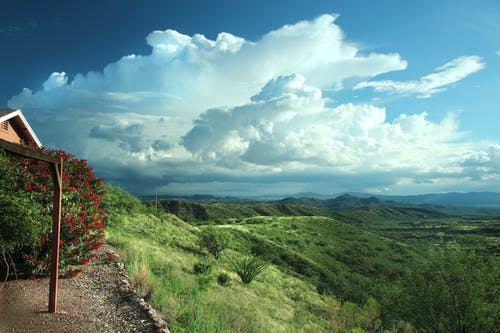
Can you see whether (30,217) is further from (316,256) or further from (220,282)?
(316,256)

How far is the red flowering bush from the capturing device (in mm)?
10529

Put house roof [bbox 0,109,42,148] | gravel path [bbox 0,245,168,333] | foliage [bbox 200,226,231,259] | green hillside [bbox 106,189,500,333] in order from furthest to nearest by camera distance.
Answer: foliage [bbox 200,226,231,259], house roof [bbox 0,109,42,148], green hillside [bbox 106,189,500,333], gravel path [bbox 0,245,168,333]

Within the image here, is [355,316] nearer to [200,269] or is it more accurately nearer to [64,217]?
[200,269]

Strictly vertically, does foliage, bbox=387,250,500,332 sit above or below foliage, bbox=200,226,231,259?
below

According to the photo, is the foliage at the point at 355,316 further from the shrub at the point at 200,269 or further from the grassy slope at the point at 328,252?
the grassy slope at the point at 328,252

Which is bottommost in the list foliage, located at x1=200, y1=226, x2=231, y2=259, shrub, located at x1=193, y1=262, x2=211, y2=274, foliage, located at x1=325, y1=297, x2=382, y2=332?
foliage, located at x1=325, y1=297, x2=382, y2=332

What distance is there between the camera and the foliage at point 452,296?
23609mm

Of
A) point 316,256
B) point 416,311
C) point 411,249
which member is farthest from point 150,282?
point 411,249

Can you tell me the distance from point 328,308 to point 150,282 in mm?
22119

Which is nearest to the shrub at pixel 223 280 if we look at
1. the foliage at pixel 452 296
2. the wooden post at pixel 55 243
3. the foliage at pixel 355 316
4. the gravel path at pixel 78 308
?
the foliage at pixel 355 316

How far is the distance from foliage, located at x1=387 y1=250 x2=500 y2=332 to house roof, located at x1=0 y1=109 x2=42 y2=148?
108ft

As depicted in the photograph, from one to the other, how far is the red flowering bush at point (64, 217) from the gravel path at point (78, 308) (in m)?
0.61

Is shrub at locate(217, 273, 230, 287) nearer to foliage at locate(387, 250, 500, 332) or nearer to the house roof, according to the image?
foliage at locate(387, 250, 500, 332)

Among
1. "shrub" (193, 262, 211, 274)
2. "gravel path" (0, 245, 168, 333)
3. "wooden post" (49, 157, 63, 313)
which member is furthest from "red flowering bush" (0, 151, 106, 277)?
"shrub" (193, 262, 211, 274)
